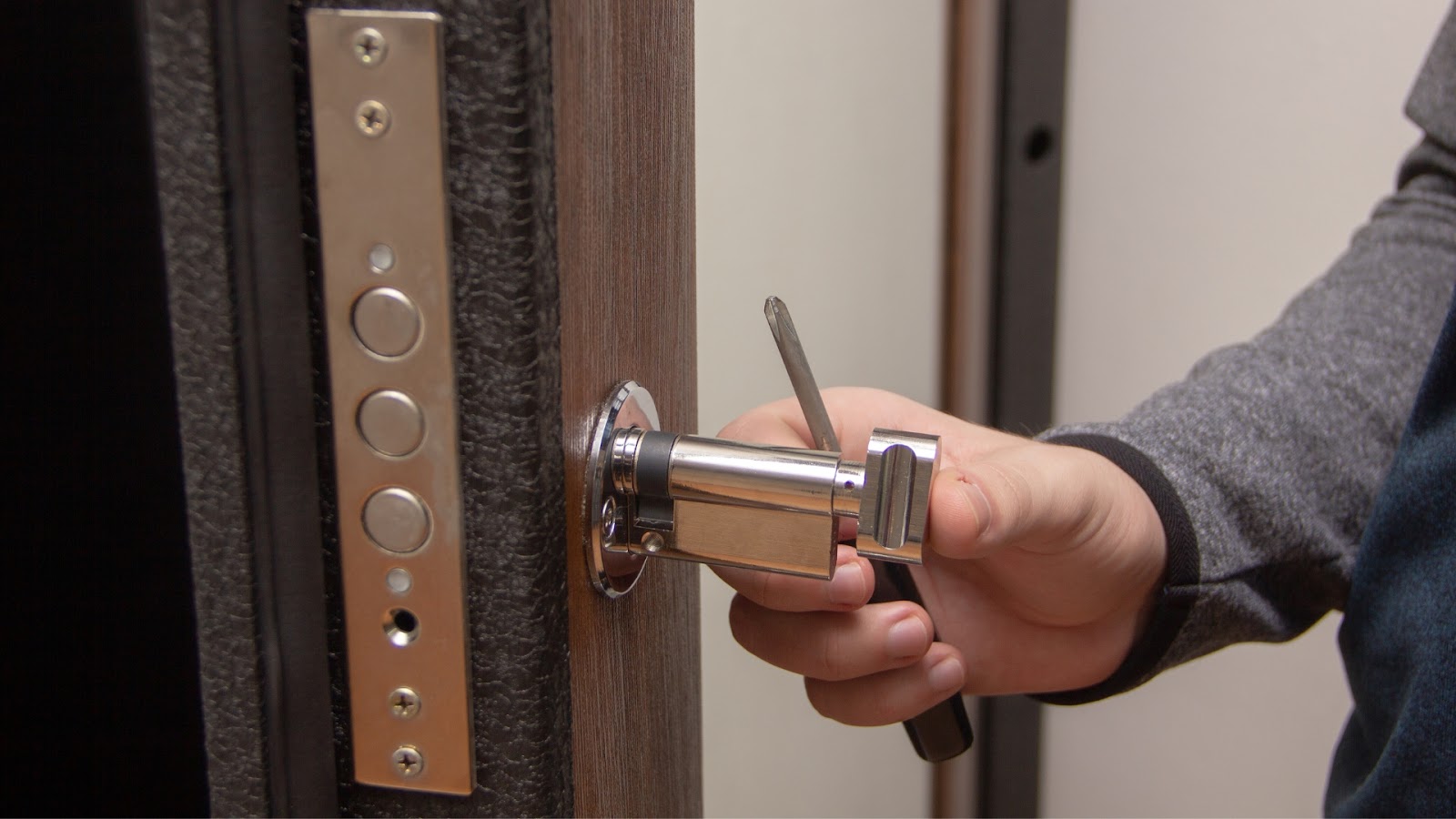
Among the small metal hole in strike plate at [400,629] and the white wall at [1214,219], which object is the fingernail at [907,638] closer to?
the small metal hole in strike plate at [400,629]

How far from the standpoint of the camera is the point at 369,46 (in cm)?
17

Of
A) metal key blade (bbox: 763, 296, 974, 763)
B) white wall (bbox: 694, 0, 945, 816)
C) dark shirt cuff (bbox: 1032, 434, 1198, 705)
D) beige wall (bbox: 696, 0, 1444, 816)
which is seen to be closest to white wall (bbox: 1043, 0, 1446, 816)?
beige wall (bbox: 696, 0, 1444, 816)

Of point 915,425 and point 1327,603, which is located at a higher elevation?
point 915,425

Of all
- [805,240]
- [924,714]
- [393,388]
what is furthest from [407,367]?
[805,240]

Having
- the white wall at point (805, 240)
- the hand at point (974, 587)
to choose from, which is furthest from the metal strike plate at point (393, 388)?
the white wall at point (805, 240)

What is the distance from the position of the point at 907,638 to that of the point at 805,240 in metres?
0.29

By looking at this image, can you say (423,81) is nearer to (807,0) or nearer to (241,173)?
(241,173)

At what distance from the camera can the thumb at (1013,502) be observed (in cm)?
28

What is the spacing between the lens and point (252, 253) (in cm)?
18

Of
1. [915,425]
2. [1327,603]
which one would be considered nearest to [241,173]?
[915,425]

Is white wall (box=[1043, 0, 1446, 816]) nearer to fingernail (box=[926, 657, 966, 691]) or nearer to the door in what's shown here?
fingernail (box=[926, 657, 966, 691])

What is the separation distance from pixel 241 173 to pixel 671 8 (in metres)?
0.13

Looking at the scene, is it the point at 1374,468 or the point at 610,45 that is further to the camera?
A: the point at 1374,468

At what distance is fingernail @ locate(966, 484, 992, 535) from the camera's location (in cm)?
28
